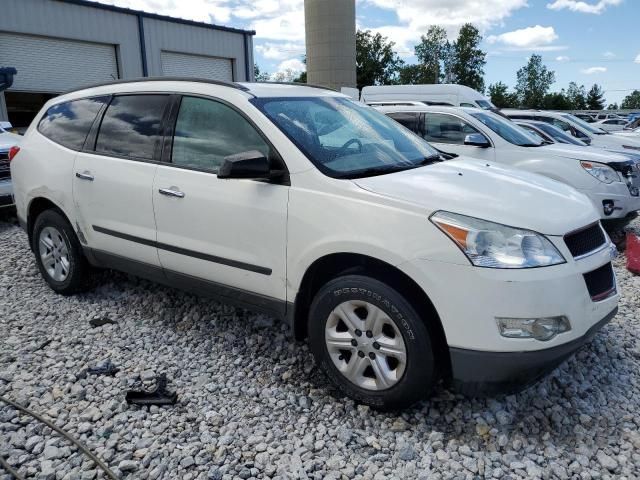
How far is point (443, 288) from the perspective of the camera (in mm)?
2613

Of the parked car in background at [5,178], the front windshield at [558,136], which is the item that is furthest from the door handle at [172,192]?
the front windshield at [558,136]

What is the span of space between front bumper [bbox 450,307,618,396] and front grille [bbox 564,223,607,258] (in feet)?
1.35

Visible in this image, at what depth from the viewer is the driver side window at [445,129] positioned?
Result: 25.1 ft

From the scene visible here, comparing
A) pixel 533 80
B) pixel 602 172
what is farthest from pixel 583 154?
pixel 533 80

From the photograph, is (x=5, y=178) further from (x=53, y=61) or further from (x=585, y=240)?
(x=53, y=61)

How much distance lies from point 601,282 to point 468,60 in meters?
81.6

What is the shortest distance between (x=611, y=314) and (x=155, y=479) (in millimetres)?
2466

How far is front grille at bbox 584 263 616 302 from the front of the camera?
2762 millimetres

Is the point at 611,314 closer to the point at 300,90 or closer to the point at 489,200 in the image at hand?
the point at 489,200

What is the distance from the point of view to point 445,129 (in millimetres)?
7793

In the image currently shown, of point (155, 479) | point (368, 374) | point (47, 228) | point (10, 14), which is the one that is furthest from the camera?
point (10, 14)

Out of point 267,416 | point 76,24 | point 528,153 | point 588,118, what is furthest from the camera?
point 588,118

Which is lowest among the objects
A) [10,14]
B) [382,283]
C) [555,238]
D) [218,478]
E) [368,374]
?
[218,478]

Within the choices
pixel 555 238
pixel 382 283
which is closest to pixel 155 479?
pixel 382 283
